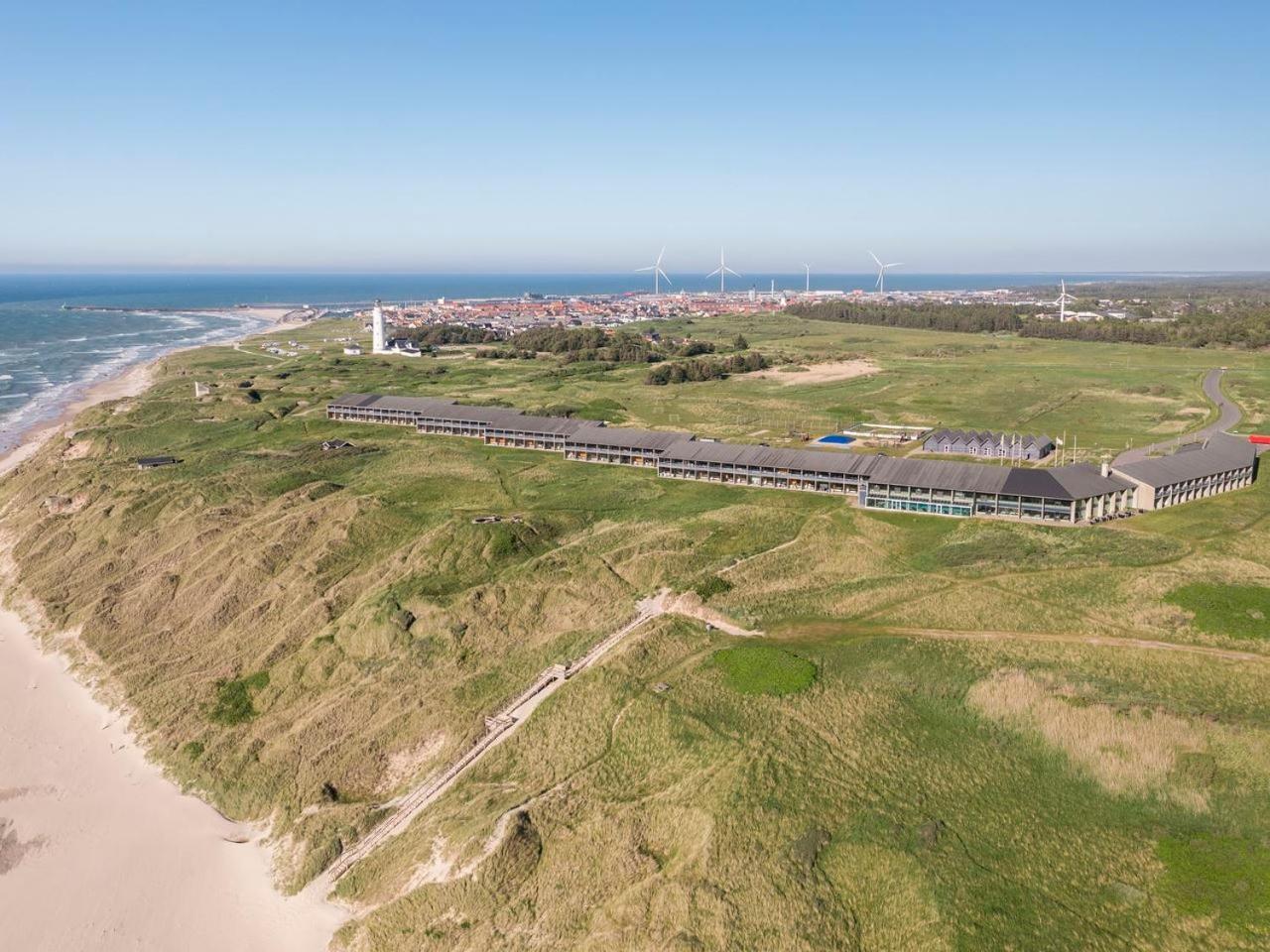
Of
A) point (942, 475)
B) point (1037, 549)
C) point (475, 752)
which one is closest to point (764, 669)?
point (475, 752)

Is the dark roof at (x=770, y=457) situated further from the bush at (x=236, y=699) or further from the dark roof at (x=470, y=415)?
the bush at (x=236, y=699)

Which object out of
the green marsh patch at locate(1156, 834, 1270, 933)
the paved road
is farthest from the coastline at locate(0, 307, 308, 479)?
the paved road

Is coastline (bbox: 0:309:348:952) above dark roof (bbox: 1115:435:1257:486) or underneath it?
underneath

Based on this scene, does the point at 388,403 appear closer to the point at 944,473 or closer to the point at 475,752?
the point at 944,473

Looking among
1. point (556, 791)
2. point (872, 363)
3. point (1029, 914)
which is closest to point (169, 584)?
point (556, 791)

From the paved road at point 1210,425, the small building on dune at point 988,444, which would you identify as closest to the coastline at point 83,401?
the small building on dune at point 988,444

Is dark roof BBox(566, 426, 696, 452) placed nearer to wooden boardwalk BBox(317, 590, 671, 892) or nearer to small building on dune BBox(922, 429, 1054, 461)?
small building on dune BBox(922, 429, 1054, 461)
